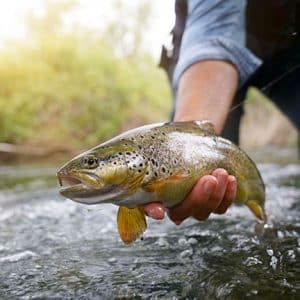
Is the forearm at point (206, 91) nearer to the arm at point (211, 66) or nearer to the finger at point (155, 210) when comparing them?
the arm at point (211, 66)

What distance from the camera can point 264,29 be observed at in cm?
197

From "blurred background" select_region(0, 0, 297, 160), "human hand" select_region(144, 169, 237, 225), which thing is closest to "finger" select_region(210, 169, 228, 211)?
"human hand" select_region(144, 169, 237, 225)

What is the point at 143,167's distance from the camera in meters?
1.05

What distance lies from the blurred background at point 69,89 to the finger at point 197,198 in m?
9.20

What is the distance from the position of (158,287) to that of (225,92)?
0.77 m

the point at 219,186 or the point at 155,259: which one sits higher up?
the point at 219,186

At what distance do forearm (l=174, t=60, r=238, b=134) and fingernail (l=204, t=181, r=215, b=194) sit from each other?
14.7 inches

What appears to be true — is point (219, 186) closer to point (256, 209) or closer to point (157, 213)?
point (157, 213)

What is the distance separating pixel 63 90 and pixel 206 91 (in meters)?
11.3

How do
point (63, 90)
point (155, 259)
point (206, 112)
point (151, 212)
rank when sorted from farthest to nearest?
1. point (63, 90)
2. point (206, 112)
3. point (155, 259)
4. point (151, 212)

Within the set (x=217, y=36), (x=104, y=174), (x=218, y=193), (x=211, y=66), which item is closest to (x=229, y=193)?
(x=218, y=193)

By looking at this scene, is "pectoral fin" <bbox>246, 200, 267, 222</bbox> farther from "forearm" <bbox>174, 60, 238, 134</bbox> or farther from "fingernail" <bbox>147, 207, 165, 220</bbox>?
"fingernail" <bbox>147, 207, 165, 220</bbox>

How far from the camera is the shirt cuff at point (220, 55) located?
1.63 m

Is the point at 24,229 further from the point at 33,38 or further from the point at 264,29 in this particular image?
the point at 33,38
